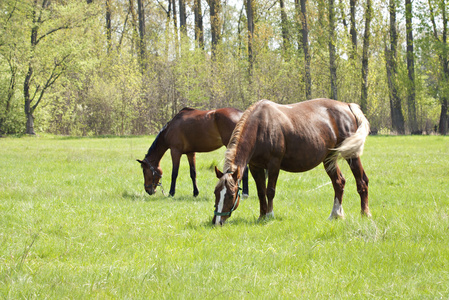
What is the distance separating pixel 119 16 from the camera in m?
44.7

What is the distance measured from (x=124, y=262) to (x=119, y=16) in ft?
147

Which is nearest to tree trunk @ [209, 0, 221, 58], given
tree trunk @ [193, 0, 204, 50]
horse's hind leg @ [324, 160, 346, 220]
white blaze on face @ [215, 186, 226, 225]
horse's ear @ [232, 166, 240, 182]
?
tree trunk @ [193, 0, 204, 50]

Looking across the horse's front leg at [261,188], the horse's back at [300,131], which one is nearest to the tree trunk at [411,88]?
the horse's back at [300,131]

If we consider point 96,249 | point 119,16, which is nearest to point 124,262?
point 96,249

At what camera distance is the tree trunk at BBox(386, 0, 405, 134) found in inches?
1198

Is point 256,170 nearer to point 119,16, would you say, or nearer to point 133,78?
point 133,78

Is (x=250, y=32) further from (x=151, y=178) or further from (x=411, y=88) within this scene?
(x=151, y=178)

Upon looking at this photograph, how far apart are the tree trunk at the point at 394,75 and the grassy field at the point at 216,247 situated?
2431 cm

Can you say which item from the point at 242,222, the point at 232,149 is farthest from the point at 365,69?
the point at 232,149

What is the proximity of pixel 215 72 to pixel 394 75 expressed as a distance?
13719 mm

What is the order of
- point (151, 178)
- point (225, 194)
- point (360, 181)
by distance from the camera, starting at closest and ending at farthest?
point (225, 194) → point (360, 181) → point (151, 178)

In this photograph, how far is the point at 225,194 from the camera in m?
5.22

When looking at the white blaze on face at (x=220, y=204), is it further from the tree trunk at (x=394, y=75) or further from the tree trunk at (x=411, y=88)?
the tree trunk at (x=394, y=75)

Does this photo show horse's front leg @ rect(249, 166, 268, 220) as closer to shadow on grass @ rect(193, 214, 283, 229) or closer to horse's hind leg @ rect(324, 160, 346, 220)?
shadow on grass @ rect(193, 214, 283, 229)
